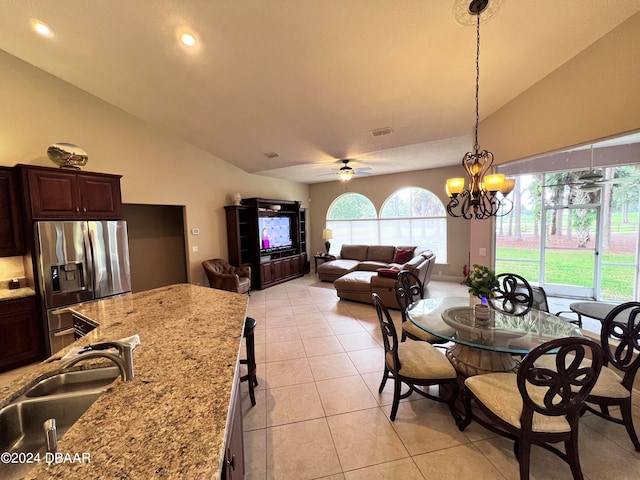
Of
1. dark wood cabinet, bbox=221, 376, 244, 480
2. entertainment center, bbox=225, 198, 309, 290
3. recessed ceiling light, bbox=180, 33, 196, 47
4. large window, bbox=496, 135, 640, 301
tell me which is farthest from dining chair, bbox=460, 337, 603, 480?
entertainment center, bbox=225, 198, 309, 290

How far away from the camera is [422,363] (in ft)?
6.82

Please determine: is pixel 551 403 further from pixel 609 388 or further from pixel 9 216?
pixel 9 216

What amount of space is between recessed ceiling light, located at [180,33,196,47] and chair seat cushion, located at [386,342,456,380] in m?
3.59

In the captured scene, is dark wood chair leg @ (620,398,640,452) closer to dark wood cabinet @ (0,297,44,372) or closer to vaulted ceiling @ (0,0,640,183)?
vaulted ceiling @ (0,0,640,183)

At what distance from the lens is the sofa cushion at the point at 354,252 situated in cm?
748

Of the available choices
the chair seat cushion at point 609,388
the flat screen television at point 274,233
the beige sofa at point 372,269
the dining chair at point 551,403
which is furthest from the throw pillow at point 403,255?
the dining chair at point 551,403

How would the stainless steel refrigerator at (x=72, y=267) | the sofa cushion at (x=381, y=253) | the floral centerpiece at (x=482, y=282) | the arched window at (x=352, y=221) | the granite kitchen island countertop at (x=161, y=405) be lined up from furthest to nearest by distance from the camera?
the arched window at (x=352, y=221) → the sofa cushion at (x=381, y=253) → the stainless steel refrigerator at (x=72, y=267) → the floral centerpiece at (x=482, y=282) → the granite kitchen island countertop at (x=161, y=405)

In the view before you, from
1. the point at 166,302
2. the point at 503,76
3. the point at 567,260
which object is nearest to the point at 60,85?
the point at 166,302

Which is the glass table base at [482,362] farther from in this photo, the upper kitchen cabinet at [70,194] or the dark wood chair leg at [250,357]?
the upper kitchen cabinet at [70,194]

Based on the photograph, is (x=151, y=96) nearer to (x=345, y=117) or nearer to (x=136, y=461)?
(x=345, y=117)

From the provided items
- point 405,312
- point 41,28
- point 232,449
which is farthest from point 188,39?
point 405,312

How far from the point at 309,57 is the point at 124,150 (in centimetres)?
340

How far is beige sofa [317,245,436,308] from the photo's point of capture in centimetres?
469

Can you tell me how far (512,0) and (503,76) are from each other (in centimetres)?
104
